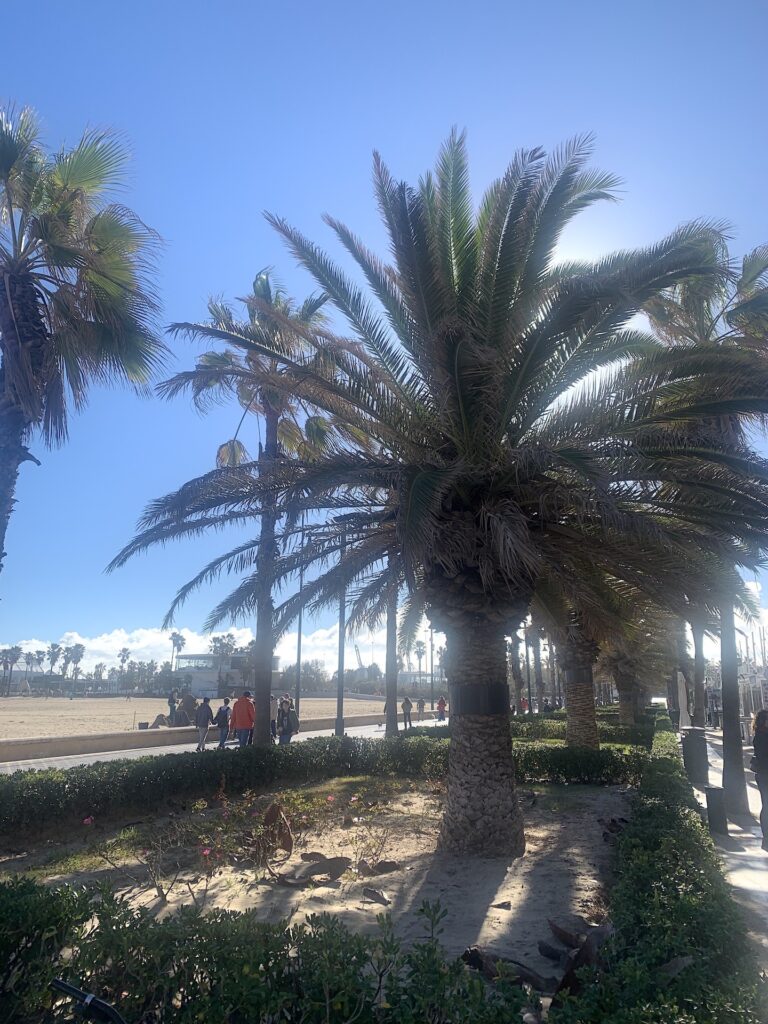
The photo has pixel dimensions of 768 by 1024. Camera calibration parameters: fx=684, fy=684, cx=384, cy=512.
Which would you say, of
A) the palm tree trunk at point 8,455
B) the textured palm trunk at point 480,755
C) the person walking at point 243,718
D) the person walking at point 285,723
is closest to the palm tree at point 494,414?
the textured palm trunk at point 480,755

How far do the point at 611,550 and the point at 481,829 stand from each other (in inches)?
138

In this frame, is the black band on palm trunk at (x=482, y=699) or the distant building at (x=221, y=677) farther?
the distant building at (x=221, y=677)

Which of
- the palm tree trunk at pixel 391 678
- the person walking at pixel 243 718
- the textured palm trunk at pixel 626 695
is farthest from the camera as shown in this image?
the textured palm trunk at pixel 626 695

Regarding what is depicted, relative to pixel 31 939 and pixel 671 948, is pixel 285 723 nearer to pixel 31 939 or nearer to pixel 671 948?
pixel 31 939

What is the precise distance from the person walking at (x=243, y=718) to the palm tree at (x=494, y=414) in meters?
9.13

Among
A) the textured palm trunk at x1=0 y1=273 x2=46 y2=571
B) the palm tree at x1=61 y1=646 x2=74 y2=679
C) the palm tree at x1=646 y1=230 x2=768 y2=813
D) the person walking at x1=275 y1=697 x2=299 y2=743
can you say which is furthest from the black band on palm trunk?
the palm tree at x1=61 y1=646 x2=74 y2=679

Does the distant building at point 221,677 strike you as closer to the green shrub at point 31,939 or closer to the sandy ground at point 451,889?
the sandy ground at point 451,889

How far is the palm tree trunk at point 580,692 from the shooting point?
50.7ft

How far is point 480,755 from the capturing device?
7.62m

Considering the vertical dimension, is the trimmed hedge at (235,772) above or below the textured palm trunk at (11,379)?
below

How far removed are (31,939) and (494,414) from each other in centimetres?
573

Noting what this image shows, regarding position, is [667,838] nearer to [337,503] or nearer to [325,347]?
[337,503]

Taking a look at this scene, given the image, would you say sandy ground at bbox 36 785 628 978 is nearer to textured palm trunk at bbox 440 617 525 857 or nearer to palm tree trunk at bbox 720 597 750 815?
textured palm trunk at bbox 440 617 525 857

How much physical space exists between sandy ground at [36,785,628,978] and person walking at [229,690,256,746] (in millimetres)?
7456
